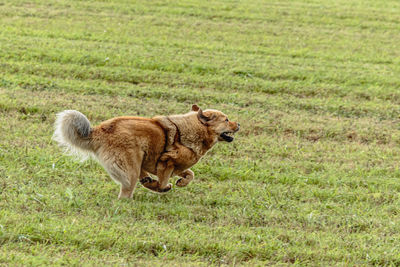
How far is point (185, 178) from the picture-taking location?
7.94 metres

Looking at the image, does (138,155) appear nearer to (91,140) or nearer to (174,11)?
(91,140)

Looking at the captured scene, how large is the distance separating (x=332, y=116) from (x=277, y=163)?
3355 mm

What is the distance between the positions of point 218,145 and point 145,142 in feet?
9.23

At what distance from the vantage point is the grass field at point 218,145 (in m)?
6.13

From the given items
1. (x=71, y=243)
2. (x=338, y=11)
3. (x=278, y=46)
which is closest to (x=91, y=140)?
(x=71, y=243)

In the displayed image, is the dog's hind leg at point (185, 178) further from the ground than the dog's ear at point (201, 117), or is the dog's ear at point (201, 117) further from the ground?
the dog's ear at point (201, 117)

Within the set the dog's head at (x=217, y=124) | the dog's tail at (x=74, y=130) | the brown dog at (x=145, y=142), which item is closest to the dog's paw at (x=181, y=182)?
the brown dog at (x=145, y=142)

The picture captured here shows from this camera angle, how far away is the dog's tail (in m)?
6.99

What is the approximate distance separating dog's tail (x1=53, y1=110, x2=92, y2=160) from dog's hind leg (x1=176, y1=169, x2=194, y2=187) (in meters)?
1.41

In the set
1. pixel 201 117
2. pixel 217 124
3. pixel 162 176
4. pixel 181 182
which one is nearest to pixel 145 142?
pixel 162 176

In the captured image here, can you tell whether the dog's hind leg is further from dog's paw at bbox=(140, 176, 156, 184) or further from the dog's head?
the dog's head

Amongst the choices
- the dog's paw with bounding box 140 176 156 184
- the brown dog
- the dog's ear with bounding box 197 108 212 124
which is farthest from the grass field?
the dog's ear with bounding box 197 108 212 124

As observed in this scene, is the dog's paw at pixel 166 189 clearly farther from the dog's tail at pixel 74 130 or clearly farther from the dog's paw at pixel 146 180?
the dog's tail at pixel 74 130

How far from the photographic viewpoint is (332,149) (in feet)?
33.3
